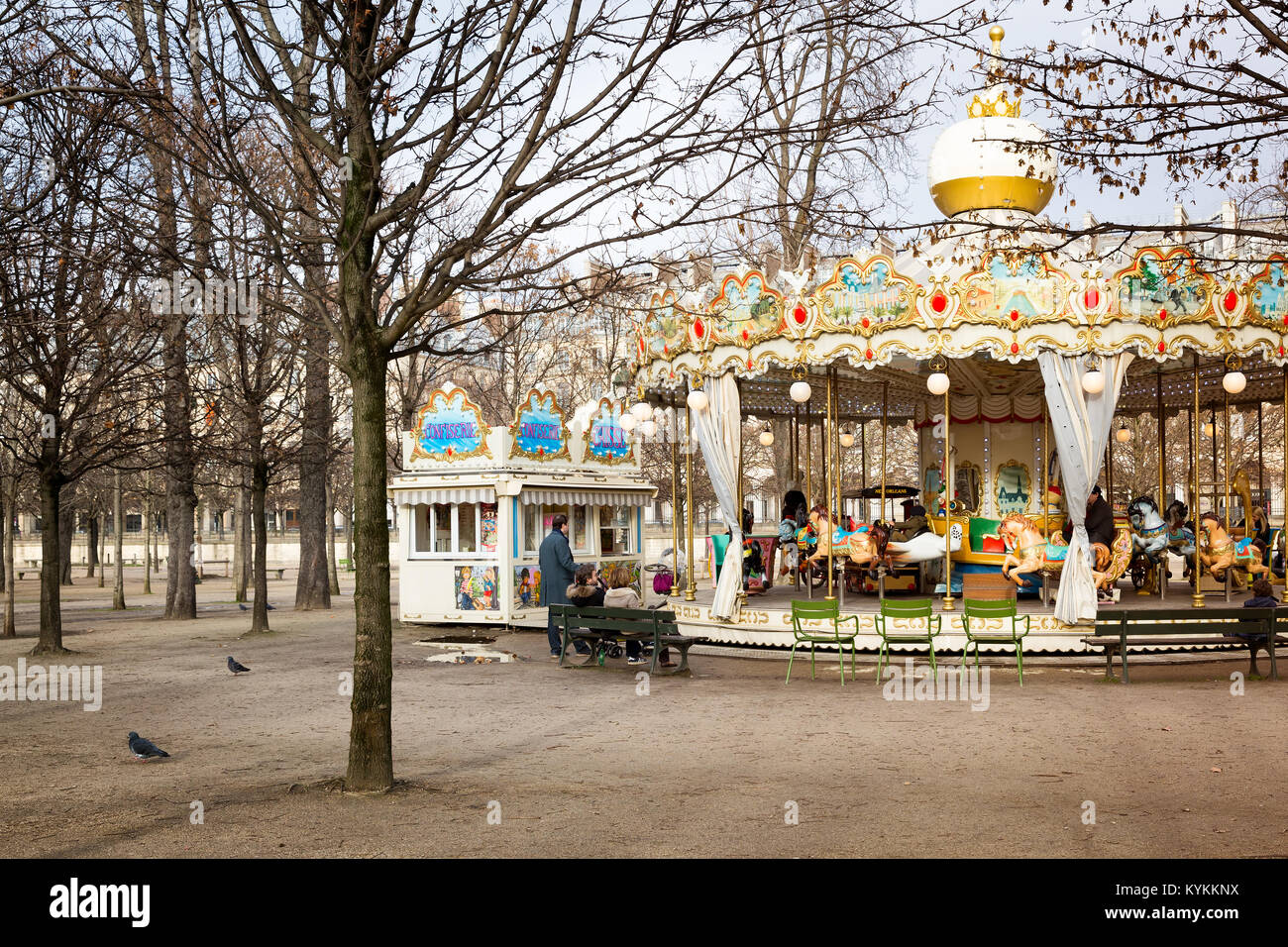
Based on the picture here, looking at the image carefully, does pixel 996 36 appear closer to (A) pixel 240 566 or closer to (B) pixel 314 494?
(B) pixel 314 494

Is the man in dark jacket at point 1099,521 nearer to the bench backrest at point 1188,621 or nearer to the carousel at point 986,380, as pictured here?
the carousel at point 986,380

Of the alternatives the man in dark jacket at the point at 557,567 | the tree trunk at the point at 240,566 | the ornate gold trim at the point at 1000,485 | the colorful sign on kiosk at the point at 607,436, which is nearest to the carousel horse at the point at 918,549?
the ornate gold trim at the point at 1000,485

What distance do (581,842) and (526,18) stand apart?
5.35 meters

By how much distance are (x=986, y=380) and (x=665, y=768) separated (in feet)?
38.6

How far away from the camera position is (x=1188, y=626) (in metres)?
13.7

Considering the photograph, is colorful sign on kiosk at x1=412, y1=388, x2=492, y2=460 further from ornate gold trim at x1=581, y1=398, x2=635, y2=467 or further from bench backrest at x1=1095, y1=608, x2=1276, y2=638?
bench backrest at x1=1095, y1=608, x2=1276, y2=638

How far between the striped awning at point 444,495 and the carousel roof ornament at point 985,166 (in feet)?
31.0

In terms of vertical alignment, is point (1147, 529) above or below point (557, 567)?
above

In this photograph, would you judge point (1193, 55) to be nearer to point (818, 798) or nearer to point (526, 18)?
point (526, 18)

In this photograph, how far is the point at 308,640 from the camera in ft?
66.4

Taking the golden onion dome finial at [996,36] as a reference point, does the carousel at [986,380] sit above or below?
below

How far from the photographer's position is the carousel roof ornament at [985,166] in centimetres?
1752

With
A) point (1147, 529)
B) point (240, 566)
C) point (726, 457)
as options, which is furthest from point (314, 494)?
point (1147, 529)

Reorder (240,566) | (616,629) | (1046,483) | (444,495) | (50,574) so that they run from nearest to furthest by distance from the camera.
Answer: (616,629)
(50,574)
(1046,483)
(444,495)
(240,566)
